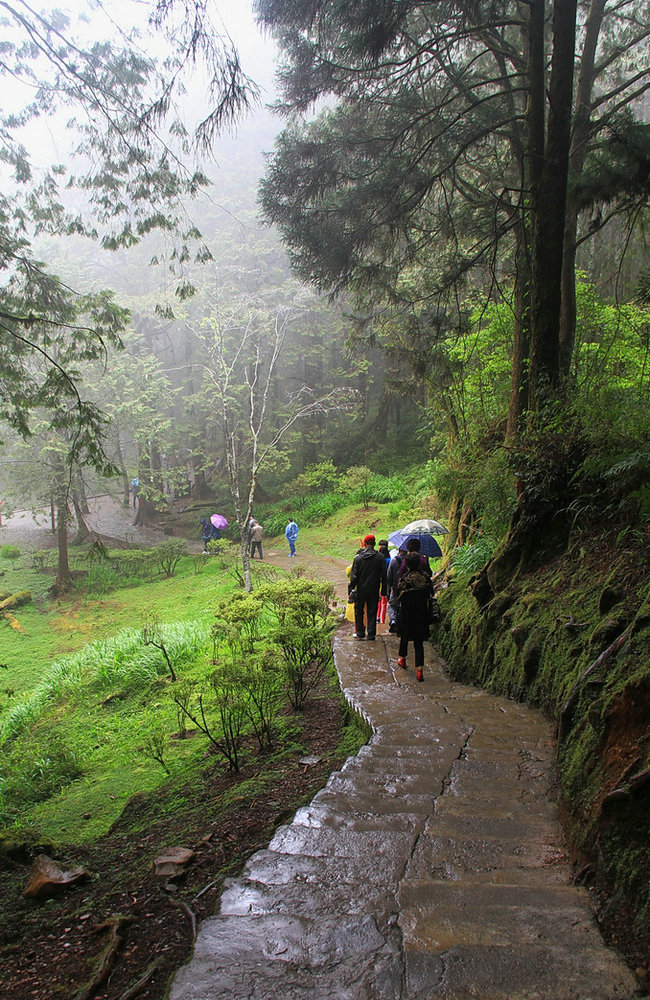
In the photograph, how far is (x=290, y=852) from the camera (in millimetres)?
2695

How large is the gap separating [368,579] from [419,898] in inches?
203

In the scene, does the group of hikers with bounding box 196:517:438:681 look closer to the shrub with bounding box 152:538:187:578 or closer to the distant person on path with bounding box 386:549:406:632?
the distant person on path with bounding box 386:549:406:632

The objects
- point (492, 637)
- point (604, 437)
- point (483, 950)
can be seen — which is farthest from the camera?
point (492, 637)

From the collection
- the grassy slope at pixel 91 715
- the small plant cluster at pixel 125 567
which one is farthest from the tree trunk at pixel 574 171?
the small plant cluster at pixel 125 567

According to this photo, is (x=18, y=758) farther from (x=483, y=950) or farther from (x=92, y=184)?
(x=92, y=184)

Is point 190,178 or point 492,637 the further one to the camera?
point 190,178

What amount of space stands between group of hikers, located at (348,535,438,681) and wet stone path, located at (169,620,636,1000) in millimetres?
2253

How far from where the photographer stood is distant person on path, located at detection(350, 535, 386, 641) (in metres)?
7.34

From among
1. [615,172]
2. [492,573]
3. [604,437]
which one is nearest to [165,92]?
[615,172]

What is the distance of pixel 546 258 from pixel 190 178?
4.84 m

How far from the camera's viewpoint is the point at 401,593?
6.02 meters

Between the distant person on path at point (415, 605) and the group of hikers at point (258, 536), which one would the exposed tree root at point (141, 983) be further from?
the group of hikers at point (258, 536)

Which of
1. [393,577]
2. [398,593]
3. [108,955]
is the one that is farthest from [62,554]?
[108,955]

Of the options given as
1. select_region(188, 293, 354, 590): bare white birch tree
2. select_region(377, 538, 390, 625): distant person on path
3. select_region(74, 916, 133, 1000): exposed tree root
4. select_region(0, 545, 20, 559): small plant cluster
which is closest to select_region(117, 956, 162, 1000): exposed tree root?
select_region(74, 916, 133, 1000): exposed tree root
